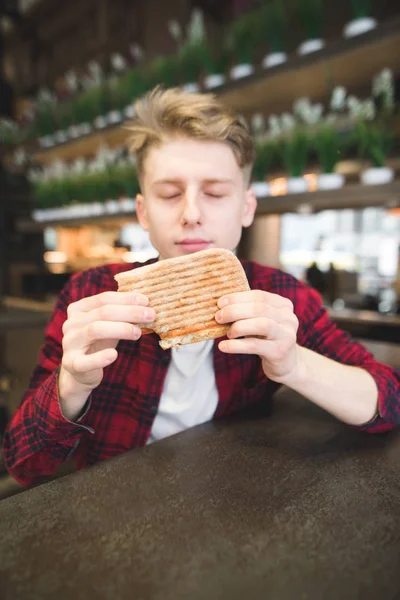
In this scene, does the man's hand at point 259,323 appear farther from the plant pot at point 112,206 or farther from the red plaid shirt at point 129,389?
the plant pot at point 112,206

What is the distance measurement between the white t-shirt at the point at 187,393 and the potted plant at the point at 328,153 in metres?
1.56

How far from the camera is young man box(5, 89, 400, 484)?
90cm

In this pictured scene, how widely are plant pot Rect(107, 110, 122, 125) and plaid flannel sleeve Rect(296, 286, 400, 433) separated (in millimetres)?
2939

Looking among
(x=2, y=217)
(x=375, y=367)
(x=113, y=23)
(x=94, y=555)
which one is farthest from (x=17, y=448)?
(x=113, y=23)

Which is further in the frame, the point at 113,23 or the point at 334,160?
the point at 113,23

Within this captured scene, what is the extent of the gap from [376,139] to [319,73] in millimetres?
663

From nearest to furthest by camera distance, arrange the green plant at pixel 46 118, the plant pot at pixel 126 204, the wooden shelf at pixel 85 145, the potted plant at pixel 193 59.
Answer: the potted plant at pixel 193 59 < the plant pot at pixel 126 204 < the wooden shelf at pixel 85 145 < the green plant at pixel 46 118

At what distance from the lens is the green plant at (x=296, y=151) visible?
246 cm

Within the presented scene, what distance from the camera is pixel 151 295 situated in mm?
793

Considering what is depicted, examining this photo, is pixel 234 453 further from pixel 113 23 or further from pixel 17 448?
pixel 113 23

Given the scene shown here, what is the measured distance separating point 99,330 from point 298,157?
2.07 meters

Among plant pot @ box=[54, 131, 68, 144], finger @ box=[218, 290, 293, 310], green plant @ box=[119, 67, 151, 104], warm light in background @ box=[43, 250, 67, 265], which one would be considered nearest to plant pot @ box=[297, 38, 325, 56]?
green plant @ box=[119, 67, 151, 104]

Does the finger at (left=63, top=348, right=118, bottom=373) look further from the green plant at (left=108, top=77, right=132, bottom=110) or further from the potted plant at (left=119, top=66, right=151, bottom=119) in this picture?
the green plant at (left=108, top=77, right=132, bottom=110)

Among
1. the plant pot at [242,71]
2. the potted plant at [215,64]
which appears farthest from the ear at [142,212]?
the potted plant at [215,64]
